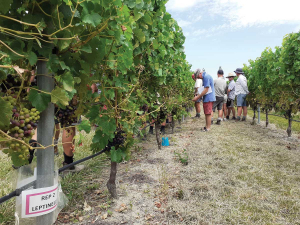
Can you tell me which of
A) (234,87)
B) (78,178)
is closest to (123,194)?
(78,178)

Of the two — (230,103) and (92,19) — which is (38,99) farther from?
(230,103)

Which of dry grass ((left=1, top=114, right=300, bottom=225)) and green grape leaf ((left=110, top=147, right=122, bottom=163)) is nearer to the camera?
dry grass ((left=1, top=114, right=300, bottom=225))

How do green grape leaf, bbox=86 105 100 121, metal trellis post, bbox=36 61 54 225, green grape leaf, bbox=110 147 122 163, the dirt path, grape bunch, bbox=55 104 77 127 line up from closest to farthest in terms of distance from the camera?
metal trellis post, bbox=36 61 54 225 → grape bunch, bbox=55 104 77 127 → green grape leaf, bbox=86 105 100 121 → the dirt path → green grape leaf, bbox=110 147 122 163

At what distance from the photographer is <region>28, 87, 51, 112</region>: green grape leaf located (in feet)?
3.67

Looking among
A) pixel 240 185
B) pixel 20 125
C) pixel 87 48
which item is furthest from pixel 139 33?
pixel 240 185

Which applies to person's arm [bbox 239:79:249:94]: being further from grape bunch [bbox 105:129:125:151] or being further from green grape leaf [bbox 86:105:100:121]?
green grape leaf [bbox 86:105:100:121]

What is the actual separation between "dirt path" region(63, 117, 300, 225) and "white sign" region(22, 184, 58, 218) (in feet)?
2.72

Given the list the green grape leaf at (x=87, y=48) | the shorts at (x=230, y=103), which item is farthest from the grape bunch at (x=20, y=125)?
the shorts at (x=230, y=103)

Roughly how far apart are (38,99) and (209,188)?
7.58 ft

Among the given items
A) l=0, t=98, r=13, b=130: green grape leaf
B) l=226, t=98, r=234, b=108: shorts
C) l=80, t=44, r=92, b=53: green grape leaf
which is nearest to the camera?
l=0, t=98, r=13, b=130: green grape leaf

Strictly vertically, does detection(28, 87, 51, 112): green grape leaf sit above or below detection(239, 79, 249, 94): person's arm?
below

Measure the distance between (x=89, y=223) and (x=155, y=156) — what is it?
2.16 m

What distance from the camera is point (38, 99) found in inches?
44.4

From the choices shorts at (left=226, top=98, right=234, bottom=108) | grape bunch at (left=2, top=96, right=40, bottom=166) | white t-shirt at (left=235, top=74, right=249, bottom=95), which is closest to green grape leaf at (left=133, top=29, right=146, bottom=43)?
grape bunch at (left=2, top=96, right=40, bottom=166)
